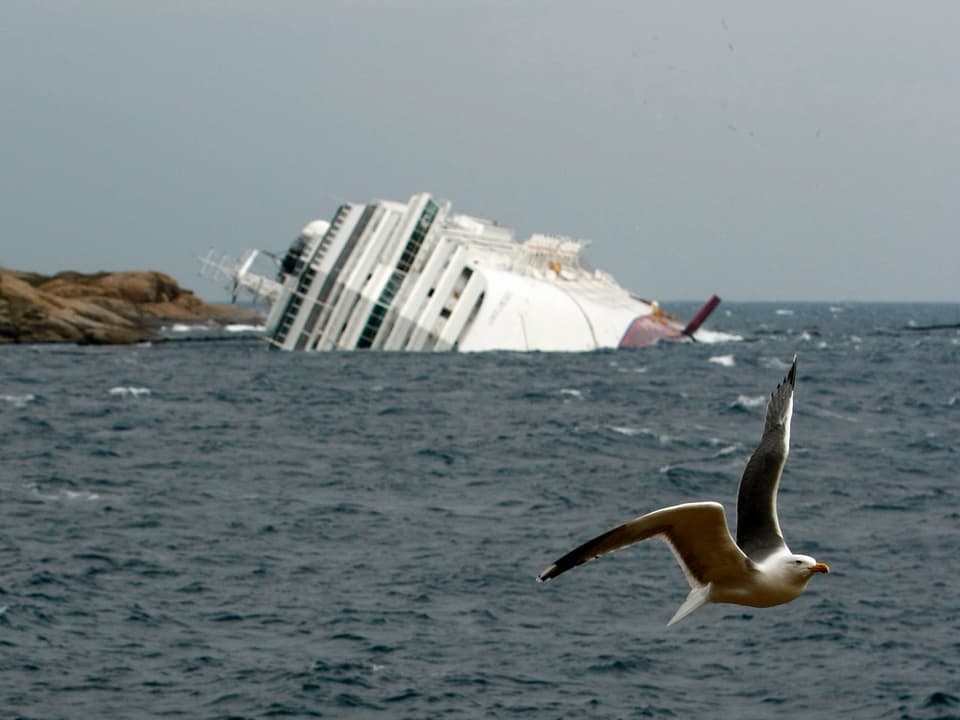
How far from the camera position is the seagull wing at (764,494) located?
9.70 meters

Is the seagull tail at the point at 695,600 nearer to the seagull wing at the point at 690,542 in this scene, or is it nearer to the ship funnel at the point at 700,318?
the seagull wing at the point at 690,542

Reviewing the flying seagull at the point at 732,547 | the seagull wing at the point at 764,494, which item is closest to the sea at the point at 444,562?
the seagull wing at the point at 764,494

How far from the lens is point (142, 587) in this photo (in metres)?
20.7

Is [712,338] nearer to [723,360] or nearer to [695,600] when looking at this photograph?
[723,360]

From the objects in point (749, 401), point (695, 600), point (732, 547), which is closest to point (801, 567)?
point (732, 547)

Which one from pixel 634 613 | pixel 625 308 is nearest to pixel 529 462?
pixel 634 613

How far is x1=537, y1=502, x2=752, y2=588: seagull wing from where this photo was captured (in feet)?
26.2

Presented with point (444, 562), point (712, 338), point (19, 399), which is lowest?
point (19, 399)

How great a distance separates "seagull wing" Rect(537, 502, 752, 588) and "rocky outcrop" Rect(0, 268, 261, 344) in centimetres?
7292

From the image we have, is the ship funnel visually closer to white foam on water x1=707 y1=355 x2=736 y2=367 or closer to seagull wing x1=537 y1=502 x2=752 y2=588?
white foam on water x1=707 y1=355 x2=736 y2=367

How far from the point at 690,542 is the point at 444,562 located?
13816 millimetres

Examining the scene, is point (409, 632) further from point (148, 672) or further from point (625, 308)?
point (625, 308)

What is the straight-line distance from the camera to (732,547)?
880 centimetres

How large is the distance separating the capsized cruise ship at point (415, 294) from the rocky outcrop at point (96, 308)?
1886cm
